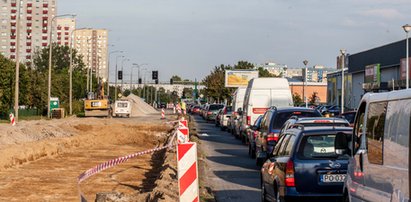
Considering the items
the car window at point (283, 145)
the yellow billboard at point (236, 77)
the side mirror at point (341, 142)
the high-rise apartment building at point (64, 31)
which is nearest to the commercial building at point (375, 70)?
the yellow billboard at point (236, 77)

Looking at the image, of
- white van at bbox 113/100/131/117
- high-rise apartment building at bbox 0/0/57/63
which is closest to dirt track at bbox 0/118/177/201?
white van at bbox 113/100/131/117

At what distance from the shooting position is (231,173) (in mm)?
21094

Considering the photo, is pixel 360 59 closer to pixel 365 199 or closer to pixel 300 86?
pixel 300 86

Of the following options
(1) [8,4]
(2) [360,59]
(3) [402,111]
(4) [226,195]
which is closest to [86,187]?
(4) [226,195]

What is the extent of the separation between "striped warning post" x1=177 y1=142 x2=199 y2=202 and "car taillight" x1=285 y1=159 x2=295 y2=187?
139cm

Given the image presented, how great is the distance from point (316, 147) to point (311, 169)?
1.76ft

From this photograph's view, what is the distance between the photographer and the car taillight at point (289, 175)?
11.5 meters

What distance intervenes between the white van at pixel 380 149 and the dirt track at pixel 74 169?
4.76 m

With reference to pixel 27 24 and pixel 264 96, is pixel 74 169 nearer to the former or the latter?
pixel 264 96

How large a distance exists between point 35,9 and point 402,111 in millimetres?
175422

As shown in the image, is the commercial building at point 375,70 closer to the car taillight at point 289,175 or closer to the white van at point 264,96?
the white van at point 264,96

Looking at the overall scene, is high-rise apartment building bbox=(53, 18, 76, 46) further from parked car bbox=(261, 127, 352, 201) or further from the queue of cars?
parked car bbox=(261, 127, 352, 201)

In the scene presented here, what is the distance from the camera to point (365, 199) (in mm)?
8594

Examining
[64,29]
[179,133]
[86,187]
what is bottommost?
[86,187]
